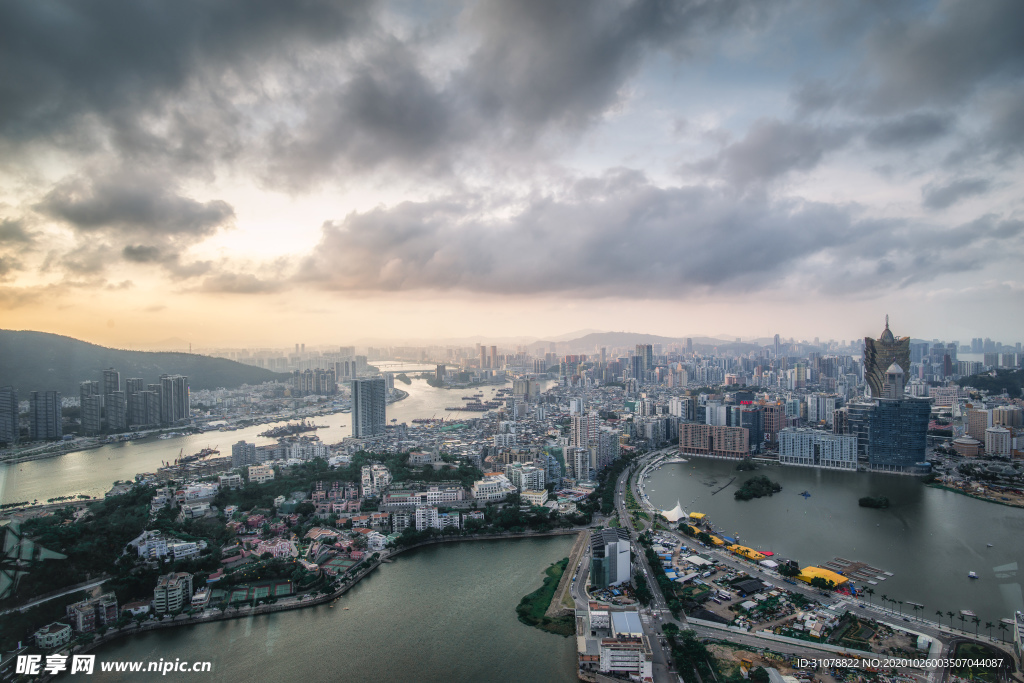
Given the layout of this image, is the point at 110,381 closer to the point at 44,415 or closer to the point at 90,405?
the point at 90,405

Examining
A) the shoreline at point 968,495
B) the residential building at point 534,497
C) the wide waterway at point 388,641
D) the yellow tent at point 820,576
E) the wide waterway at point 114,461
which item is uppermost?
the wide waterway at point 114,461

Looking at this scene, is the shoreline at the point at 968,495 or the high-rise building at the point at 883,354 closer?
the shoreline at the point at 968,495

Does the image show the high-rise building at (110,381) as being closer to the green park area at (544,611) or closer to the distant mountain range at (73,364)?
the distant mountain range at (73,364)

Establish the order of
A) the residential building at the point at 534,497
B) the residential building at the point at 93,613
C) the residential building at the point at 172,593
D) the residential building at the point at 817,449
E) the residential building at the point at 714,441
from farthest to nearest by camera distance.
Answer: the residential building at the point at 714,441, the residential building at the point at 817,449, the residential building at the point at 534,497, the residential building at the point at 172,593, the residential building at the point at 93,613

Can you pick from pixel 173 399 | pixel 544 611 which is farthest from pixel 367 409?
pixel 544 611

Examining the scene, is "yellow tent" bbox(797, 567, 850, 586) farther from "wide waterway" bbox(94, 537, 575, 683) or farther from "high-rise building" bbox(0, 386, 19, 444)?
"high-rise building" bbox(0, 386, 19, 444)

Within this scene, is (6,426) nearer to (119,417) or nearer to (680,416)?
(119,417)

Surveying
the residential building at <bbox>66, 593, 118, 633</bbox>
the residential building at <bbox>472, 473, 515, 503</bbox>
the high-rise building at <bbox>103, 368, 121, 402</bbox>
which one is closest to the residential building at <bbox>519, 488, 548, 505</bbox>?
the residential building at <bbox>472, 473, 515, 503</bbox>

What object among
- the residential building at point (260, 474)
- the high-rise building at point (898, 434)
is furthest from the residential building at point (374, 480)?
the high-rise building at point (898, 434)
